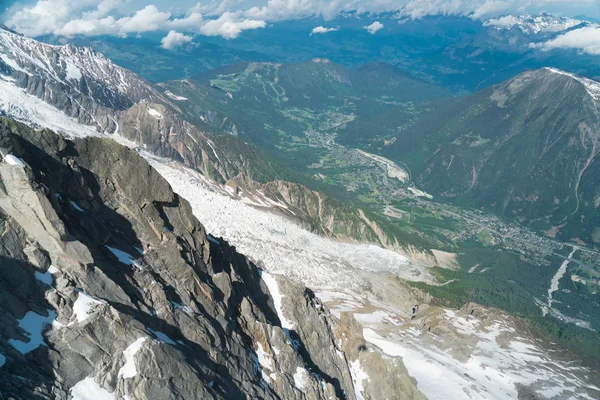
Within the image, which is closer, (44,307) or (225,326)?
(44,307)

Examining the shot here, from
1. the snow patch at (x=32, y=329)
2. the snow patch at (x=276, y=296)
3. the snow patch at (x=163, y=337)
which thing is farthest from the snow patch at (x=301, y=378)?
the snow patch at (x=32, y=329)

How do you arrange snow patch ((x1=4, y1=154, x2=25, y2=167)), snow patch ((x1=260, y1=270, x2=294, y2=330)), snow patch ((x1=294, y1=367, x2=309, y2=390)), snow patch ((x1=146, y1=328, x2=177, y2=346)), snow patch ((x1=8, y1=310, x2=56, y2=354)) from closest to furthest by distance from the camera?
snow patch ((x1=8, y1=310, x2=56, y2=354)) < snow patch ((x1=4, y1=154, x2=25, y2=167)) < snow patch ((x1=146, y1=328, x2=177, y2=346)) < snow patch ((x1=294, y1=367, x2=309, y2=390)) < snow patch ((x1=260, y1=270, x2=294, y2=330))

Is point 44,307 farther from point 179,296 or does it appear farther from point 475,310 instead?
point 475,310

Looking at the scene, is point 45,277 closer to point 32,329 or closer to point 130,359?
point 32,329

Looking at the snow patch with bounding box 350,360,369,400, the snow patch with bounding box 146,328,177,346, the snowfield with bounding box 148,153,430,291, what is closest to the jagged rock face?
the snow patch with bounding box 146,328,177,346

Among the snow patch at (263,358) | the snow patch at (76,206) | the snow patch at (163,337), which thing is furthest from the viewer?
the snow patch at (263,358)

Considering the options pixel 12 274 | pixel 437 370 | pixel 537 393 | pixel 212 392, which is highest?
pixel 12 274

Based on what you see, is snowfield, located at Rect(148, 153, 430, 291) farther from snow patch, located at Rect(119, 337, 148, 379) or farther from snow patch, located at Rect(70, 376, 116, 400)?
snow patch, located at Rect(70, 376, 116, 400)

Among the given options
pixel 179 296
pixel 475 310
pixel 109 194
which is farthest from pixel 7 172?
pixel 475 310

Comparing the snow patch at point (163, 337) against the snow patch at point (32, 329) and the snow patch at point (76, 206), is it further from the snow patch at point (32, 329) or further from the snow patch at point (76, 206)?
the snow patch at point (76, 206)
